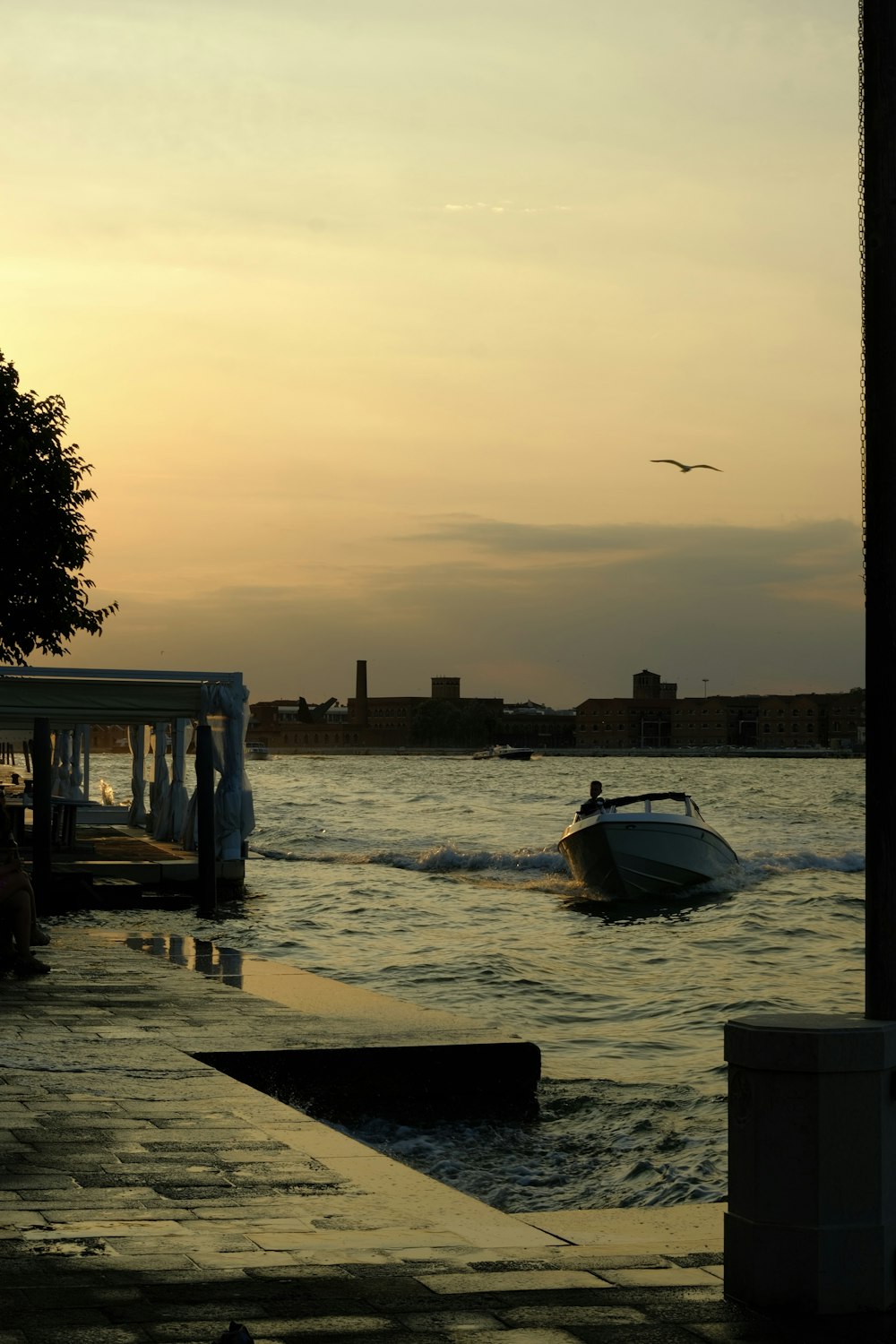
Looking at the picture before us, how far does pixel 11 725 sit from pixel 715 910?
17.7 m

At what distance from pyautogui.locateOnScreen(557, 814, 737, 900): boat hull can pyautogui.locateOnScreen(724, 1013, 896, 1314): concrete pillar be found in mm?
26982

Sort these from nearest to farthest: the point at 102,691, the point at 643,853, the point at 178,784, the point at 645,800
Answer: the point at 102,691 < the point at 643,853 < the point at 645,800 < the point at 178,784

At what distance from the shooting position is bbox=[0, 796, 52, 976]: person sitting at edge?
12.8m

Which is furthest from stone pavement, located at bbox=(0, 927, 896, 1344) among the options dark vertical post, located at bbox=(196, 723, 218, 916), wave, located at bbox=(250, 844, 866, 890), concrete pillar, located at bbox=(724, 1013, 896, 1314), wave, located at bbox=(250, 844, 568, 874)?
Result: wave, located at bbox=(250, 844, 568, 874)

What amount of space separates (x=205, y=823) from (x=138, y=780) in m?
15.8

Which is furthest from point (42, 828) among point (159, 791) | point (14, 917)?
point (159, 791)

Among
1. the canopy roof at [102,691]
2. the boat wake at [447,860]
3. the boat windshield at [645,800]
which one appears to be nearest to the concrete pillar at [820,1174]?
the canopy roof at [102,691]

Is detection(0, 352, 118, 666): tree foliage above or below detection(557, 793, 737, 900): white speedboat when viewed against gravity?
above

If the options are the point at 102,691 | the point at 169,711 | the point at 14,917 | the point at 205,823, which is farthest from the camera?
the point at 169,711

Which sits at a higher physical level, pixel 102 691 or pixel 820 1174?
pixel 102 691

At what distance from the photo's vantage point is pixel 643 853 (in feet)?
104

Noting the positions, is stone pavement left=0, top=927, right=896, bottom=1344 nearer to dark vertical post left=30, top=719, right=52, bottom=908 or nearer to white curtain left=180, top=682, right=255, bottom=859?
dark vertical post left=30, top=719, right=52, bottom=908

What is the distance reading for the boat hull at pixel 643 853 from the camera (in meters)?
31.8

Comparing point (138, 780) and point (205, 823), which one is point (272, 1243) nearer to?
point (205, 823)
